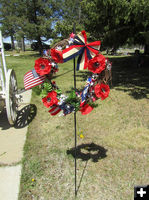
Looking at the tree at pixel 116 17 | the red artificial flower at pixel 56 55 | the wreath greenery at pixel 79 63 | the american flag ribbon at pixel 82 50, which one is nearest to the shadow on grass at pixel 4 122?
the wreath greenery at pixel 79 63

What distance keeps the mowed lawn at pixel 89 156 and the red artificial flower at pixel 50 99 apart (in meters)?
1.22

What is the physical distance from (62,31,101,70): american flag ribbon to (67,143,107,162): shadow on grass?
68.8 inches

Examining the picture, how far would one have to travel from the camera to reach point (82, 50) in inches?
70.8

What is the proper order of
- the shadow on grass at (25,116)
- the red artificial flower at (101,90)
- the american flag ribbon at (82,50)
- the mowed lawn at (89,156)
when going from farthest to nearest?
the shadow on grass at (25,116) < the mowed lawn at (89,156) < the red artificial flower at (101,90) < the american flag ribbon at (82,50)

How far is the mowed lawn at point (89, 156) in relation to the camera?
7.68 feet

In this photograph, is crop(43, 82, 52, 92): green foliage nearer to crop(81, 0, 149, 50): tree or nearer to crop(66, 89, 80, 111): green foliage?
crop(66, 89, 80, 111): green foliage

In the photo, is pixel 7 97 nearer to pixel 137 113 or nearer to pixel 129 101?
pixel 137 113

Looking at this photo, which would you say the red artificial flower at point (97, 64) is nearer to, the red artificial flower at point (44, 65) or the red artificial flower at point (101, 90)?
the red artificial flower at point (101, 90)

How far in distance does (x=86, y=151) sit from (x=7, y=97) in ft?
5.67

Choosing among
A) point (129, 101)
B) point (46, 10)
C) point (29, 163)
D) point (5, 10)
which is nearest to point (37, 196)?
point (29, 163)

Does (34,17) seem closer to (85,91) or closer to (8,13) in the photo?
(8,13)

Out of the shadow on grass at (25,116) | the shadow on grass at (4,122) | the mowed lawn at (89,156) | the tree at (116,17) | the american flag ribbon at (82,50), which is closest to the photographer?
the american flag ribbon at (82,50)

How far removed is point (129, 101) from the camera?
5.52 meters

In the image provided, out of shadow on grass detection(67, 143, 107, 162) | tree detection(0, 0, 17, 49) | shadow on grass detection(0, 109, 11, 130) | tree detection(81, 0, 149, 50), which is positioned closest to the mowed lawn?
shadow on grass detection(67, 143, 107, 162)
